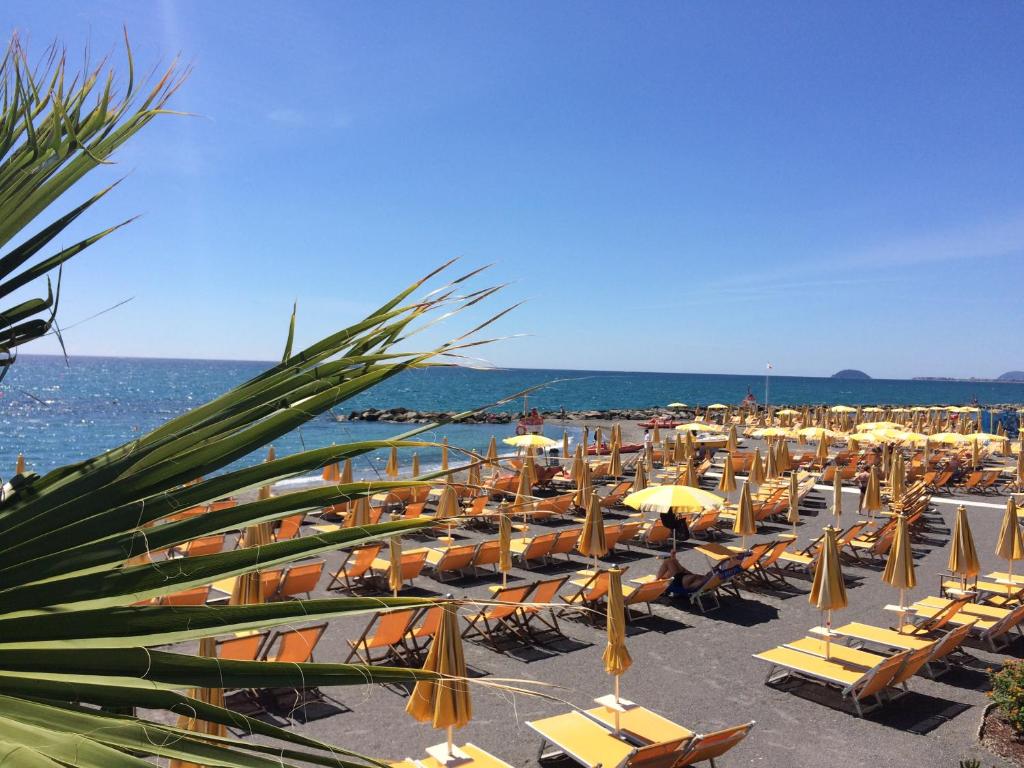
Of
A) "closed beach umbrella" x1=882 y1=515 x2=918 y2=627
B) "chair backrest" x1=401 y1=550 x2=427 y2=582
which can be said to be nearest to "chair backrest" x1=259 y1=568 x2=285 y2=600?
"chair backrest" x1=401 y1=550 x2=427 y2=582

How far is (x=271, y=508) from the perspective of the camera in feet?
3.93

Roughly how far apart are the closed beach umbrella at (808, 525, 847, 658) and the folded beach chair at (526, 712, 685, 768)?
275 centimetres

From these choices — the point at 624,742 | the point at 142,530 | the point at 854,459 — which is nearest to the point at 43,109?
the point at 142,530

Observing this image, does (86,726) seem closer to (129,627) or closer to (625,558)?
(129,627)

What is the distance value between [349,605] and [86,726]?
0.33 metres

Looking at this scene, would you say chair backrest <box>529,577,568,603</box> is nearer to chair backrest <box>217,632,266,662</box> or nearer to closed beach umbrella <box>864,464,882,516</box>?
chair backrest <box>217,632,266,662</box>

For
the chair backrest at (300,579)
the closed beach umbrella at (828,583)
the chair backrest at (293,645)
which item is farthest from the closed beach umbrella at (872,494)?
the chair backrest at (293,645)

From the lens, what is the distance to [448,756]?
16.4 feet

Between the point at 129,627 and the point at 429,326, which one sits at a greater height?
the point at 429,326

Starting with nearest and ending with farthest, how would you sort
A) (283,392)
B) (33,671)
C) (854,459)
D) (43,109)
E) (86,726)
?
(86,726) < (33,671) < (283,392) < (43,109) < (854,459)

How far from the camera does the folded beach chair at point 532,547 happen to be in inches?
432

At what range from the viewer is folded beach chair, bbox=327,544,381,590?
973 cm

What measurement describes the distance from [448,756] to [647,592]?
445 centimetres

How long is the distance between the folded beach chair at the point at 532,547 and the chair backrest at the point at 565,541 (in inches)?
3.1
